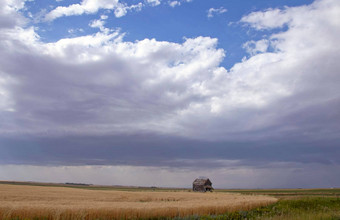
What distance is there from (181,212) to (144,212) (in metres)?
3.19

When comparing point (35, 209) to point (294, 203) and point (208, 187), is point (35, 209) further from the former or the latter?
point (208, 187)

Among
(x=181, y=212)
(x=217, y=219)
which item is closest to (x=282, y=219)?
(x=217, y=219)

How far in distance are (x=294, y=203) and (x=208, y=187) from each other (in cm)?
6649

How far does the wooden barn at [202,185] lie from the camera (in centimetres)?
10150

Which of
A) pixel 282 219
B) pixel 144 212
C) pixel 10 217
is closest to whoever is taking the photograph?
pixel 282 219

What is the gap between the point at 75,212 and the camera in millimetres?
19922

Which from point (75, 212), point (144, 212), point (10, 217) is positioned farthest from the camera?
point (144, 212)

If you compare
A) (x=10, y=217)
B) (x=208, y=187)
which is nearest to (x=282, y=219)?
(x=10, y=217)

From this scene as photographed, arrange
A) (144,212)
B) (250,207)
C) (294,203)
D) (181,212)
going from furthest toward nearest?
(294,203)
(250,207)
(181,212)
(144,212)

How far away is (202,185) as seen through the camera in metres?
102

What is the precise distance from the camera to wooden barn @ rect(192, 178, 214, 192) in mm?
101500

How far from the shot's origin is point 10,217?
1811 cm

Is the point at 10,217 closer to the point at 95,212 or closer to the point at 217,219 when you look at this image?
the point at 95,212

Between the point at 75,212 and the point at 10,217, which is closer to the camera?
the point at 10,217
